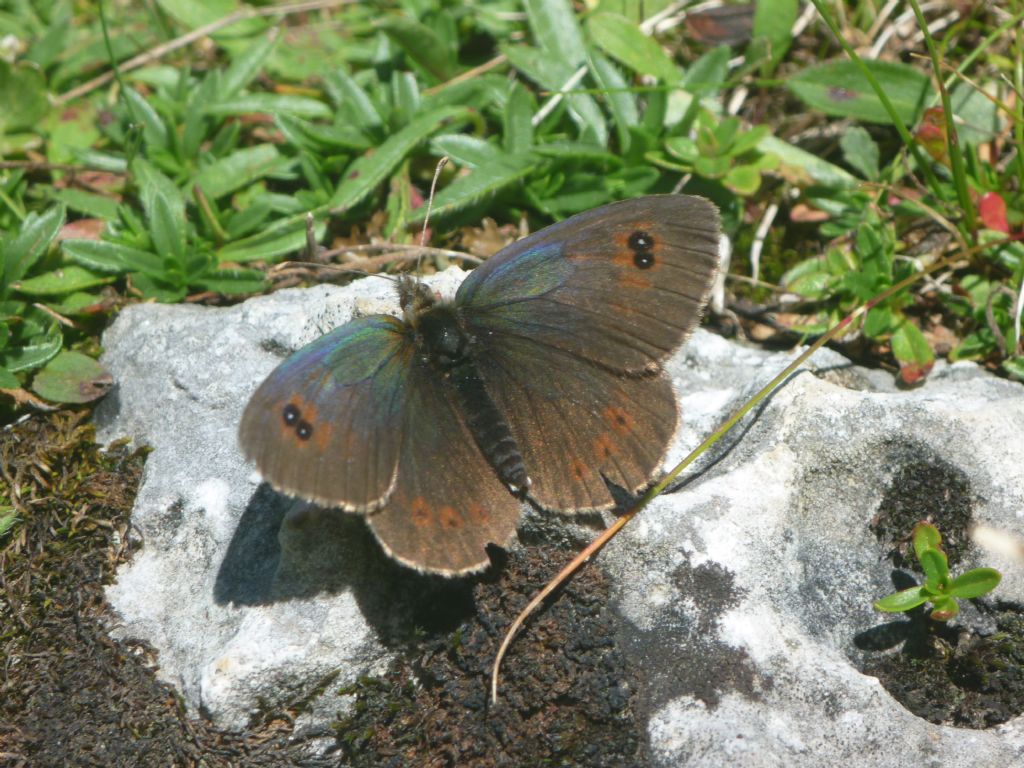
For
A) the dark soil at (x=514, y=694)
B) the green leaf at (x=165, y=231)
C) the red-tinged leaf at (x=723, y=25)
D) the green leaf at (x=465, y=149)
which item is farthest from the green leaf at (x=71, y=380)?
the red-tinged leaf at (x=723, y=25)

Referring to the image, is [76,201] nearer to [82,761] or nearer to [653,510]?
[82,761]

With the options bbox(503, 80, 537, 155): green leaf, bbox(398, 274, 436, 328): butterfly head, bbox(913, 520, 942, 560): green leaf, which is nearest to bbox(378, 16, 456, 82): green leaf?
bbox(503, 80, 537, 155): green leaf

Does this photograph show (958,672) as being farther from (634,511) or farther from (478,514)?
(478,514)

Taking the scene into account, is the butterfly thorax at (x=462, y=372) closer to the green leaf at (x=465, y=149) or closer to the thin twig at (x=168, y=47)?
the green leaf at (x=465, y=149)

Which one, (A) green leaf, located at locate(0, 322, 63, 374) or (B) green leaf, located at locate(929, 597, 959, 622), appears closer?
(B) green leaf, located at locate(929, 597, 959, 622)

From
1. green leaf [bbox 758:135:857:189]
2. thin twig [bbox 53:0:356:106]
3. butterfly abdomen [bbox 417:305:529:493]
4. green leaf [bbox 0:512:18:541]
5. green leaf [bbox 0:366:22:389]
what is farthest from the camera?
thin twig [bbox 53:0:356:106]

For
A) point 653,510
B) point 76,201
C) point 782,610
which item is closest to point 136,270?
point 76,201

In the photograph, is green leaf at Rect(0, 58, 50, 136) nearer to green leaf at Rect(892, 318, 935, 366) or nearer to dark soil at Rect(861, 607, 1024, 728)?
green leaf at Rect(892, 318, 935, 366)
